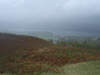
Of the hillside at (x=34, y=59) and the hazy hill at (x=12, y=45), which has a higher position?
the hazy hill at (x=12, y=45)

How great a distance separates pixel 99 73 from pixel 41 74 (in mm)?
3124

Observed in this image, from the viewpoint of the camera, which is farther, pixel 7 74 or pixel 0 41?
pixel 0 41

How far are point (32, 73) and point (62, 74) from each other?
5.16 feet

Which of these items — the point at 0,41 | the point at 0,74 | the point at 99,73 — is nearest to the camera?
the point at 0,74

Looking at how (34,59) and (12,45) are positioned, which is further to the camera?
(12,45)

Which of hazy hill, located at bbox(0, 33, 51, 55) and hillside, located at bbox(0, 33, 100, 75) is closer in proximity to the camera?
hillside, located at bbox(0, 33, 100, 75)

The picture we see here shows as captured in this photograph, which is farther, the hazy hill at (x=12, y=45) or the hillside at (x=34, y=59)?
the hazy hill at (x=12, y=45)

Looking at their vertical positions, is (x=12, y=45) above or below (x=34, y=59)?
above

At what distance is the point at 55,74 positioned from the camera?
6.23 meters

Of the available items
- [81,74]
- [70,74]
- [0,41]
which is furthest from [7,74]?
[0,41]

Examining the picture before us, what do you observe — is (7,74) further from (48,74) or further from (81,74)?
(81,74)

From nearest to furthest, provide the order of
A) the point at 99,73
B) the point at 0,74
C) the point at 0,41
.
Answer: the point at 0,74, the point at 99,73, the point at 0,41

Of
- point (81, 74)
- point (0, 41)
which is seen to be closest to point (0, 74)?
point (81, 74)

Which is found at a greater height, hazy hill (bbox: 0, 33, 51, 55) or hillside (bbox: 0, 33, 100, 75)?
hazy hill (bbox: 0, 33, 51, 55)
